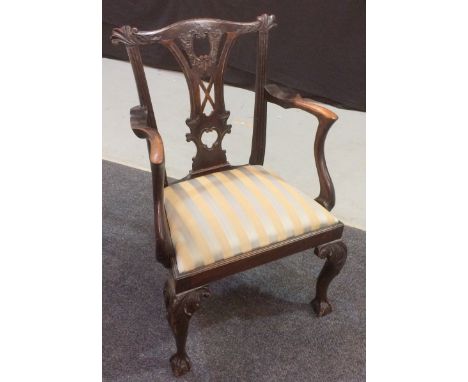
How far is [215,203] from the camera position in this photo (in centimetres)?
135

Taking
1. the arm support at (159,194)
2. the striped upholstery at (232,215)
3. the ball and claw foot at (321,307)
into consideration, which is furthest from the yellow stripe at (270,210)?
the ball and claw foot at (321,307)

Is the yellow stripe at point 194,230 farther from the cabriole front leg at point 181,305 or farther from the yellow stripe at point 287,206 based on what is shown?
the yellow stripe at point 287,206

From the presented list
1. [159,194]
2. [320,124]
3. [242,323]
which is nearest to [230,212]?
[159,194]

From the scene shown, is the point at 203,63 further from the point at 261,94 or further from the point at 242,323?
the point at 242,323

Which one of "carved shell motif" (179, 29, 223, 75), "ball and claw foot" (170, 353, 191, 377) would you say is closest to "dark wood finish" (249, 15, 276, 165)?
"carved shell motif" (179, 29, 223, 75)

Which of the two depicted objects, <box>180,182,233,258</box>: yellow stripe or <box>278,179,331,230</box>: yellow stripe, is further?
<box>278,179,331,230</box>: yellow stripe

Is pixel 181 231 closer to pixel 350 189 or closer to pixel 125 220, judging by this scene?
pixel 125 220

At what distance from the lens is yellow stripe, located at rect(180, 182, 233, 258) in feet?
4.09

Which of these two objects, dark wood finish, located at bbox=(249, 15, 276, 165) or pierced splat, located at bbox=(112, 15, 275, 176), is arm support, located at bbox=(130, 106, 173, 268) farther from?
dark wood finish, located at bbox=(249, 15, 276, 165)

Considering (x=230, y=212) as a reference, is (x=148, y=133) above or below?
above

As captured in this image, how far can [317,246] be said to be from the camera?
1.42 meters

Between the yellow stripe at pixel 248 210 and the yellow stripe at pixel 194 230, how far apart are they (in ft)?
0.53

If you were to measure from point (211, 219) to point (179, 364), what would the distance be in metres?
0.54

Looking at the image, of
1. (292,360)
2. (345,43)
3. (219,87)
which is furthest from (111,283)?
(345,43)
